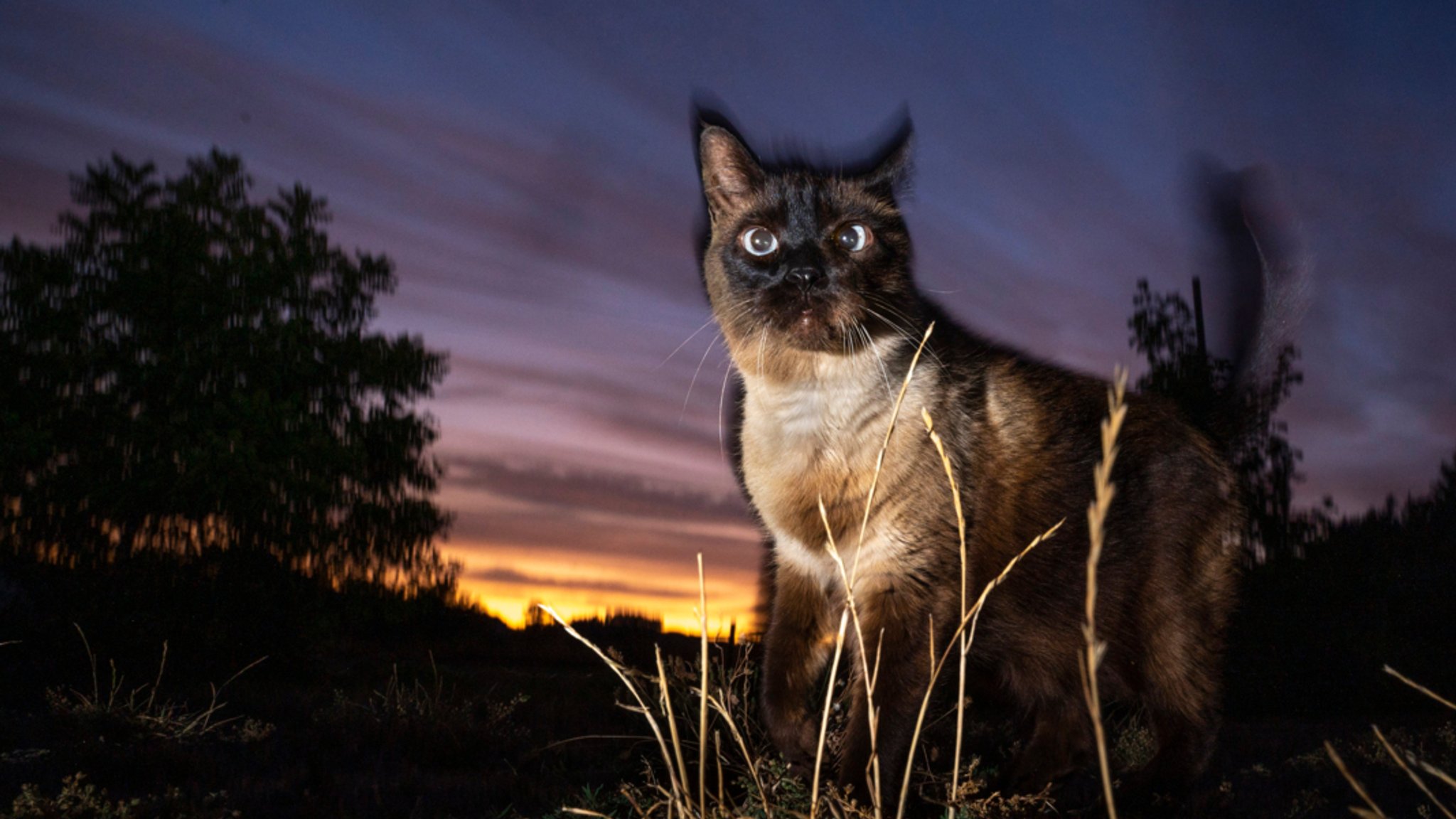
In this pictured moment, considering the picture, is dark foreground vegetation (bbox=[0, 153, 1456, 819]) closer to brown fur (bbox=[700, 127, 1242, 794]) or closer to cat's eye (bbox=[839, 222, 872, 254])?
brown fur (bbox=[700, 127, 1242, 794])

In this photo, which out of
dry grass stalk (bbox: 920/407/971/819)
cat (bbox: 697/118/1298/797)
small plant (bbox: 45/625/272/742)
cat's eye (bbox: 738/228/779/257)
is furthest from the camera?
small plant (bbox: 45/625/272/742)

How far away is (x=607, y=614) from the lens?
8.35 metres

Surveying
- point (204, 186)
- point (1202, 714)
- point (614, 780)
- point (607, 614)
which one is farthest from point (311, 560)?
point (1202, 714)

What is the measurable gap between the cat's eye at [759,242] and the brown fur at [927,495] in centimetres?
4

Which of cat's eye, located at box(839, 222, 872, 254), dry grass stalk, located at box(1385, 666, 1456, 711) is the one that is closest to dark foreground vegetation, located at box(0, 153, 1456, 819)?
dry grass stalk, located at box(1385, 666, 1456, 711)

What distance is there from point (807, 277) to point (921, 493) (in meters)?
0.98

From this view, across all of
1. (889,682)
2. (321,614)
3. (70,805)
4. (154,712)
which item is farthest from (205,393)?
(889,682)

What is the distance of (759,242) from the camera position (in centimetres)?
426

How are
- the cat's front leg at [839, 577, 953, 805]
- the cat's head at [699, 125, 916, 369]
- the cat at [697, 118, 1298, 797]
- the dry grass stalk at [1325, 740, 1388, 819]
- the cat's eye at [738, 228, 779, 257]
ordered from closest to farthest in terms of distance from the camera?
the dry grass stalk at [1325, 740, 1388, 819]
the cat's front leg at [839, 577, 953, 805]
the cat at [697, 118, 1298, 797]
the cat's head at [699, 125, 916, 369]
the cat's eye at [738, 228, 779, 257]

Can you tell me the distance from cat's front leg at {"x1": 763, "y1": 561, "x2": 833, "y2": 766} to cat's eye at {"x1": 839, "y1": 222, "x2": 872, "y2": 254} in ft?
4.80

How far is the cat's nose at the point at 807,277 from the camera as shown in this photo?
379 cm

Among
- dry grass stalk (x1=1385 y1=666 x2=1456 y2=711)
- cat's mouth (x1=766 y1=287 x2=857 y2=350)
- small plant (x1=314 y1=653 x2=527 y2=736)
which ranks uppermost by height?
cat's mouth (x1=766 y1=287 x2=857 y2=350)

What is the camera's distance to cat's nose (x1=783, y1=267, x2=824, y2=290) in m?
3.79

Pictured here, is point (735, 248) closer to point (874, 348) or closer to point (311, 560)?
point (874, 348)
